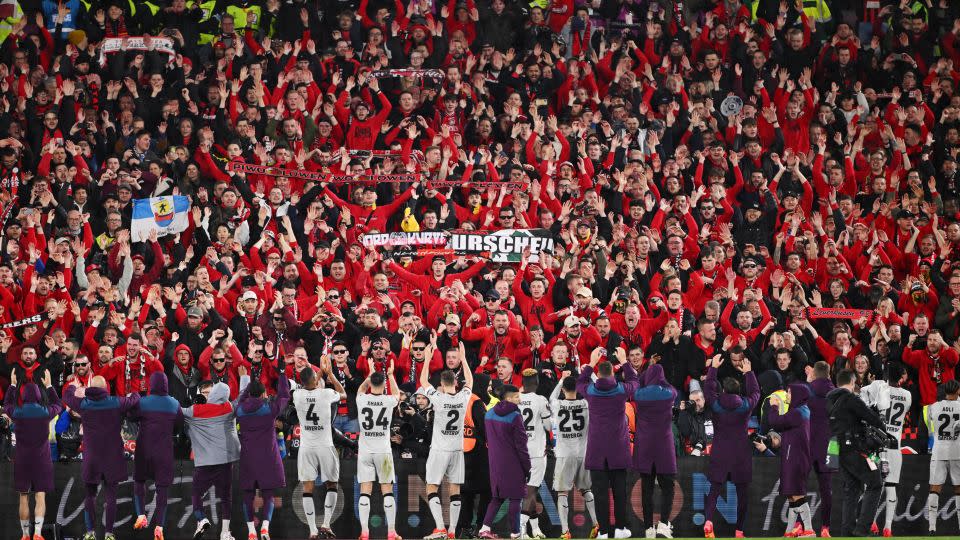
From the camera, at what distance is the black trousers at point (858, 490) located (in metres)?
13.9

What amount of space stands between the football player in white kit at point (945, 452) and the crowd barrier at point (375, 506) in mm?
1084

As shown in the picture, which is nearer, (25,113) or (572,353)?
(572,353)

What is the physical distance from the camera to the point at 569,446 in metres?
14.2

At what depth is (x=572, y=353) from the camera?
53.1 ft

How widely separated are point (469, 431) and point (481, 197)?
6.08 m

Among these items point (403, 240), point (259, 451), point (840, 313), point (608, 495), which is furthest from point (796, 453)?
point (403, 240)

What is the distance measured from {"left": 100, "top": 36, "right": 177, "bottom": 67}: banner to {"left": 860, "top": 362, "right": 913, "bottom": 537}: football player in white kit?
12.0 meters

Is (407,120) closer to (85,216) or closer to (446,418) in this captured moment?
(85,216)

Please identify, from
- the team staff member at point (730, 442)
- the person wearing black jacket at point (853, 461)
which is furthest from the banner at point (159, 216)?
the person wearing black jacket at point (853, 461)

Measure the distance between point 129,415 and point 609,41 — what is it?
460 inches

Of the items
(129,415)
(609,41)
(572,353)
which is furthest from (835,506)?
(609,41)

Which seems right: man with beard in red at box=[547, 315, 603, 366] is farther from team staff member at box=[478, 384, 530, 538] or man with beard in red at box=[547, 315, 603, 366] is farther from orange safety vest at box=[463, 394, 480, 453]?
team staff member at box=[478, 384, 530, 538]

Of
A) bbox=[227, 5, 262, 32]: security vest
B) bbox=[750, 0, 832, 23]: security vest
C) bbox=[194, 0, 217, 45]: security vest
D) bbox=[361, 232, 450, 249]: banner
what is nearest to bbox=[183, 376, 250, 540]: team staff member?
bbox=[361, 232, 450, 249]: banner

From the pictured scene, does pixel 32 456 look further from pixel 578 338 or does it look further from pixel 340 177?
pixel 340 177
